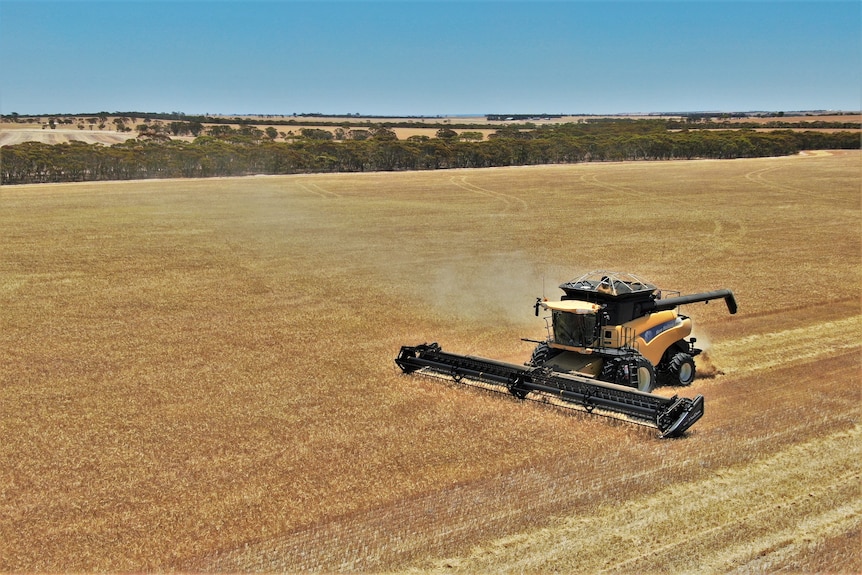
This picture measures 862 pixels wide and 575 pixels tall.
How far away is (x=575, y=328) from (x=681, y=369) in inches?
122

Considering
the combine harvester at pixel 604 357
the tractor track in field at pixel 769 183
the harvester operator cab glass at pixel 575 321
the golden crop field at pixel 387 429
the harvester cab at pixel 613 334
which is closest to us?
the golden crop field at pixel 387 429

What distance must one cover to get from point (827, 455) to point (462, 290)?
1887cm

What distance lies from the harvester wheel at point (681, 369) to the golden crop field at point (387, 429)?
32 centimetres

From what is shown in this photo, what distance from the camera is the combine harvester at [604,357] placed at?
50.5 ft

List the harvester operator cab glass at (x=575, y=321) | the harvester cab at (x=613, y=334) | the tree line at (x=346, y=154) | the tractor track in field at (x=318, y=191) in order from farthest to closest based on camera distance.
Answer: the tree line at (x=346, y=154) → the tractor track in field at (x=318, y=191) → the harvester cab at (x=613, y=334) → the harvester operator cab glass at (x=575, y=321)

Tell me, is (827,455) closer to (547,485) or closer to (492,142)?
(547,485)

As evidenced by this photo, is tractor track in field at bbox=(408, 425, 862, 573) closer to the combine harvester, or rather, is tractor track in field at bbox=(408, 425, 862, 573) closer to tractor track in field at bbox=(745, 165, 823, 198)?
the combine harvester

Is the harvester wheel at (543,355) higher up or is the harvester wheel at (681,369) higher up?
the harvester wheel at (543,355)

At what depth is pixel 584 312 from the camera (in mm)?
16203

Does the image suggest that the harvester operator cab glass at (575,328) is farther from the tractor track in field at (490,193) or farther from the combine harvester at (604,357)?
the tractor track in field at (490,193)

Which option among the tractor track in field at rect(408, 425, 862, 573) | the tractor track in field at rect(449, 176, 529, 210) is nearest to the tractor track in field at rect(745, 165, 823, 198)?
the tractor track in field at rect(449, 176, 529, 210)

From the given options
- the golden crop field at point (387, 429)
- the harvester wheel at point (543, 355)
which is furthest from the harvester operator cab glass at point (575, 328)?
the golden crop field at point (387, 429)

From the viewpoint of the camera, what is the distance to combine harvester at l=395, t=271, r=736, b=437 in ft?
50.5

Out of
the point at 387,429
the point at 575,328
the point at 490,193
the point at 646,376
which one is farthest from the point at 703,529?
the point at 490,193
